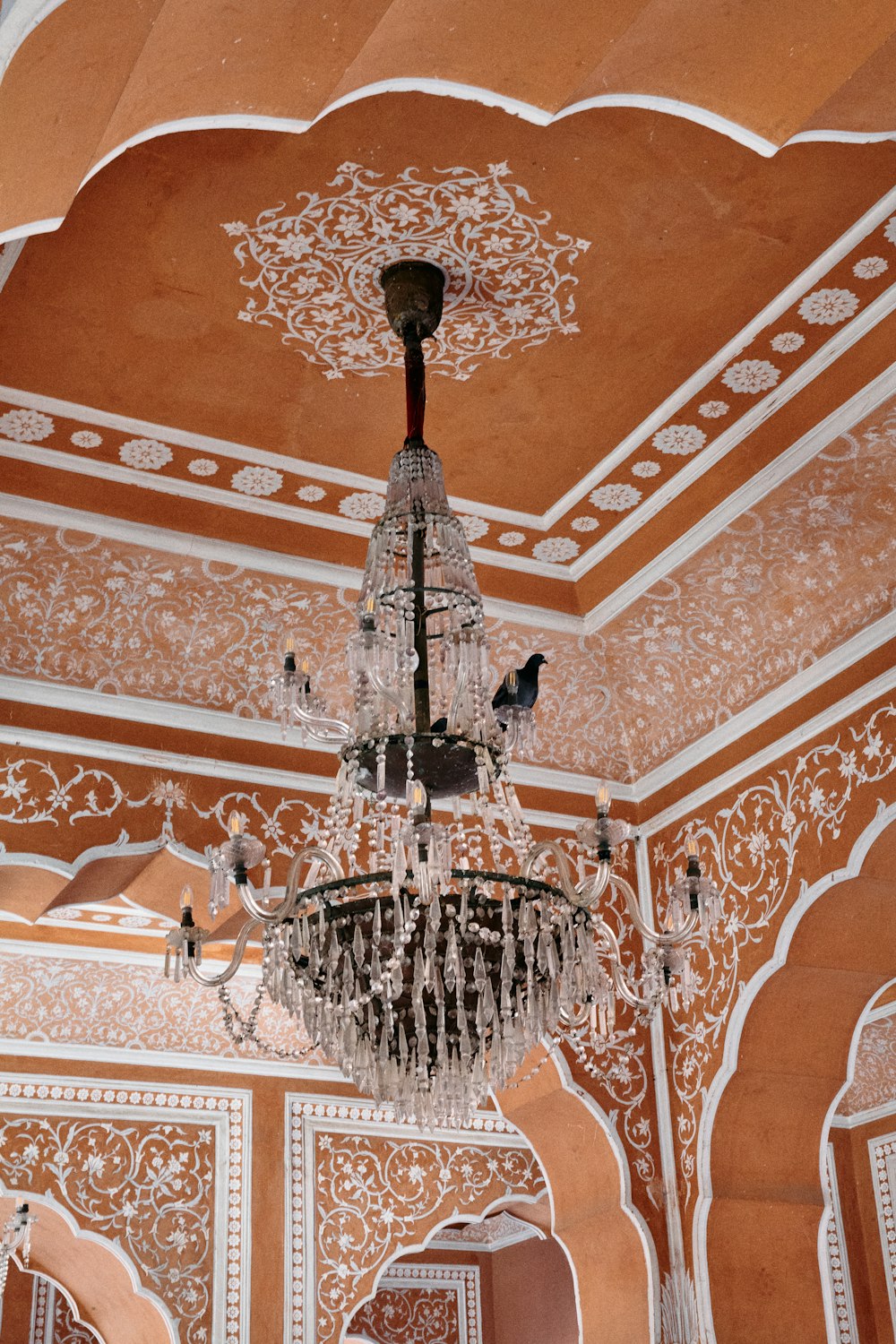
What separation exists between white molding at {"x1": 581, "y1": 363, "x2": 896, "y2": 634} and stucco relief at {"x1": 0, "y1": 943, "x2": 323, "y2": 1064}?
288 centimetres

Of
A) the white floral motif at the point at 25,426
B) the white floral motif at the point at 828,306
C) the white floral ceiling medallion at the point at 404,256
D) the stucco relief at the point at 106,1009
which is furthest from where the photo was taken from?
the stucco relief at the point at 106,1009

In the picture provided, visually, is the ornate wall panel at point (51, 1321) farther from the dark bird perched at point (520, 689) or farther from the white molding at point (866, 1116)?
the dark bird perched at point (520, 689)

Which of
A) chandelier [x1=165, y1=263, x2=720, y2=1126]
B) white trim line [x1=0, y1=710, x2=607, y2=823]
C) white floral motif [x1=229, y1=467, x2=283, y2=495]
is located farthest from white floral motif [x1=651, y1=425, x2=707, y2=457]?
white trim line [x1=0, y1=710, x2=607, y2=823]

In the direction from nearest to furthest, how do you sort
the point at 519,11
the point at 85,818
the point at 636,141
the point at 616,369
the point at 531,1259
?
1. the point at 519,11
2. the point at 636,141
3. the point at 616,369
4. the point at 85,818
5. the point at 531,1259

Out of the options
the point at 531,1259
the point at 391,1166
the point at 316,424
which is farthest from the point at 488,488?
the point at 531,1259

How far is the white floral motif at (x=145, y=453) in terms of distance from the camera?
4.01 metres

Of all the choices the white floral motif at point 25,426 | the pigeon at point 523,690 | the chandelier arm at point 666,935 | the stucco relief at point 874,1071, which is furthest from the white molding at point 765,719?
the stucco relief at point 874,1071

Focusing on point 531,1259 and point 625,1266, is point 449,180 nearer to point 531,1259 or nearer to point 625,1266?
point 625,1266

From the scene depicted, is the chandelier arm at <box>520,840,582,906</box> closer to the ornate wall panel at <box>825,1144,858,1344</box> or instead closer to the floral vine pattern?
the floral vine pattern

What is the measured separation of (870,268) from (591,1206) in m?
2.85

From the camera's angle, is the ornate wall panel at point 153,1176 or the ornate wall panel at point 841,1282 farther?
the ornate wall panel at point 841,1282

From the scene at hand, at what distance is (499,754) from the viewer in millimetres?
3094

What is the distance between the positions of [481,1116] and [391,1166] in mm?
568

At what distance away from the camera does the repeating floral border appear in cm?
325
